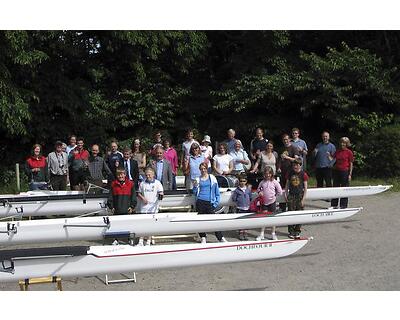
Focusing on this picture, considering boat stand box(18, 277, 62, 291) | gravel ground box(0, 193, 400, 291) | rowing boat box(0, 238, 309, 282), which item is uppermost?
rowing boat box(0, 238, 309, 282)

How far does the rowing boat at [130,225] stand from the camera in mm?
7273

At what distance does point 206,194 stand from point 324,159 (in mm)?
3719

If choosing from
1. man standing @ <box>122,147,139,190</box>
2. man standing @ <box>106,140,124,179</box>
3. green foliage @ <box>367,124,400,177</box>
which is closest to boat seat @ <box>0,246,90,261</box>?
man standing @ <box>122,147,139,190</box>

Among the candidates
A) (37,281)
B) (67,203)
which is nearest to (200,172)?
(67,203)

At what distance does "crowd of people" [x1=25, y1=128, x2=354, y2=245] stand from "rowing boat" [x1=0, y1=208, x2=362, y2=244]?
222mm

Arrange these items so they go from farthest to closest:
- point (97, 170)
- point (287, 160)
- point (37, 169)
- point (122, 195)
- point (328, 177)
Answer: point (328, 177) → point (37, 169) → point (97, 170) → point (287, 160) → point (122, 195)

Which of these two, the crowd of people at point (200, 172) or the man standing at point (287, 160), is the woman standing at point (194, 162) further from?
the man standing at point (287, 160)

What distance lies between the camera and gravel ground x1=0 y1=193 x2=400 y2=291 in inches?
241

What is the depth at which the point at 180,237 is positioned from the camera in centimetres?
866

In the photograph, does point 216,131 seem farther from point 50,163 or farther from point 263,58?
point 50,163

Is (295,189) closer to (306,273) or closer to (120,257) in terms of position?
(306,273)

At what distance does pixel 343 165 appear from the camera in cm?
1022

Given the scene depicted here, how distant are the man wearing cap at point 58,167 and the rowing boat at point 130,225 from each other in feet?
8.75

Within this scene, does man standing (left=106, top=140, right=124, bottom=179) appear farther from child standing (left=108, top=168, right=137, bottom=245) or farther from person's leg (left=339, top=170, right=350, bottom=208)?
person's leg (left=339, top=170, right=350, bottom=208)
